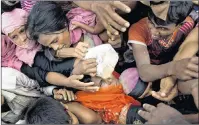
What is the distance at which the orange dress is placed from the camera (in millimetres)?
1378

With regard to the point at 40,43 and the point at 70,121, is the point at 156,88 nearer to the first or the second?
the point at 70,121

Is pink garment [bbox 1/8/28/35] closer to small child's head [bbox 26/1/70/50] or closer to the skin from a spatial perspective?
small child's head [bbox 26/1/70/50]

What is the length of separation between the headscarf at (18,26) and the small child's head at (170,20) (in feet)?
1.21

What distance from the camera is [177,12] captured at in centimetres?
125

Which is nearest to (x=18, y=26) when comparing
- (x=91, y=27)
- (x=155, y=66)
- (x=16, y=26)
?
(x=16, y=26)

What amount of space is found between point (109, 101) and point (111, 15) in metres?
0.27

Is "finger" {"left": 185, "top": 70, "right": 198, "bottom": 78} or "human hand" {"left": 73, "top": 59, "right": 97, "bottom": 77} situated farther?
"human hand" {"left": 73, "top": 59, "right": 97, "bottom": 77}

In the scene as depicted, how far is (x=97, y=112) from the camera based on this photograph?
55.2 inches

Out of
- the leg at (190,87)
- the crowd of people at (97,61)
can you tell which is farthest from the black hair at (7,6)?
the leg at (190,87)

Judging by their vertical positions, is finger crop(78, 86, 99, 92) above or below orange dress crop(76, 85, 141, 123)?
above

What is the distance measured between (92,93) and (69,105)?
84 mm

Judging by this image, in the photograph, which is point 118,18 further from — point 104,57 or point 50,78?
point 50,78

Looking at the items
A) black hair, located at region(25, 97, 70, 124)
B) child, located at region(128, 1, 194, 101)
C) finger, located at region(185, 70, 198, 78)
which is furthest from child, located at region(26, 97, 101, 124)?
finger, located at region(185, 70, 198, 78)

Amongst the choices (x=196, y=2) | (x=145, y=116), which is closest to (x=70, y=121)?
(x=145, y=116)
